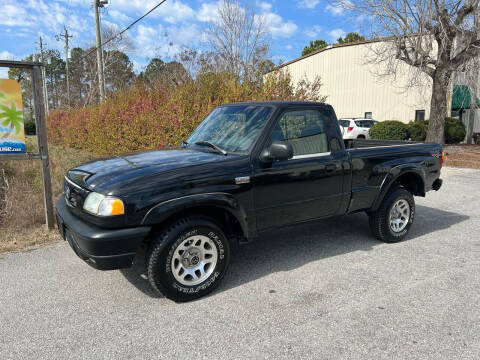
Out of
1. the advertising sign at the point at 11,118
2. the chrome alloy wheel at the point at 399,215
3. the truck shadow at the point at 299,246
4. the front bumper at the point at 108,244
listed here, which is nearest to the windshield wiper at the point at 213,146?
the front bumper at the point at 108,244

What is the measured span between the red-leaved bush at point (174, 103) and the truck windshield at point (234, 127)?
4.77 m

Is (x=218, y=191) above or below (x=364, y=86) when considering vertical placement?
below

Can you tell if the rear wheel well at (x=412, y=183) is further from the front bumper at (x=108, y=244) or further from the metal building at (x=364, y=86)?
the metal building at (x=364, y=86)

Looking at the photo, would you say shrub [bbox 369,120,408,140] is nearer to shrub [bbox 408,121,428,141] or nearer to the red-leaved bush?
shrub [bbox 408,121,428,141]

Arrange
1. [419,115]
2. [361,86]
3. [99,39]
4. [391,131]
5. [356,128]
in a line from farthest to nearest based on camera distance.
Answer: [361,86]
[419,115]
[356,128]
[99,39]
[391,131]

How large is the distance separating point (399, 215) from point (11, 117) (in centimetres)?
567

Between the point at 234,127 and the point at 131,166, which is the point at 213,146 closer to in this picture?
the point at 234,127

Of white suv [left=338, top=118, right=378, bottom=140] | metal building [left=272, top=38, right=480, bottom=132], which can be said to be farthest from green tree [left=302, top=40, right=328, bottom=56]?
white suv [left=338, top=118, right=378, bottom=140]

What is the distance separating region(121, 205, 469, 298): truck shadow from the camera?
161 inches

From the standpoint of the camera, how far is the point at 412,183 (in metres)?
5.47

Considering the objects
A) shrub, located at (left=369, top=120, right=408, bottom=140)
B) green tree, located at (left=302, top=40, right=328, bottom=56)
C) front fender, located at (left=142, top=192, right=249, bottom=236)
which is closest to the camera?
front fender, located at (left=142, top=192, right=249, bottom=236)

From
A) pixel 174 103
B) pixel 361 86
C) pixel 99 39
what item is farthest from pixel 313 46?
pixel 174 103

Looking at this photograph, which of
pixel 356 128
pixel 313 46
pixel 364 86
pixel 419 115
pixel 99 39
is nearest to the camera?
pixel 99 39

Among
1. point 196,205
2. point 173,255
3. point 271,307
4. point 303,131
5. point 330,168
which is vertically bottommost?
point 271,307
